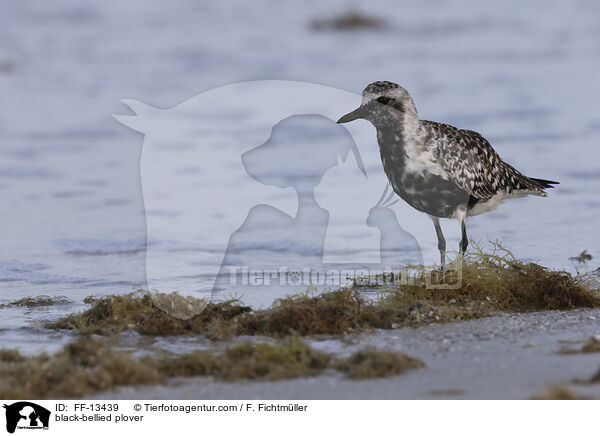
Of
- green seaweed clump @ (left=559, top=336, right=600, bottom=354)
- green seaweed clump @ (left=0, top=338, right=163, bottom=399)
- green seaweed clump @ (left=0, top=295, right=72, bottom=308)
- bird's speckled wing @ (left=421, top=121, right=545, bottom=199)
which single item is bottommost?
green seaweed clump @ (left=0, top=338, right=163, bottom=399)

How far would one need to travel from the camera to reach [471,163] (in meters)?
9.09

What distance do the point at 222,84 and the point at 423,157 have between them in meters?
14.5

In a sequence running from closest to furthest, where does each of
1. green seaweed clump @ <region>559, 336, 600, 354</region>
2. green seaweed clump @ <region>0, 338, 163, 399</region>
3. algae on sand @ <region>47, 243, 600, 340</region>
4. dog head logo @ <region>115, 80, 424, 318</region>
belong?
green seaweed clump @ <region>0, 338, 163, 399</region> < green seaweed clump @ <region>559, 336, 600, 354</region> < algae on sand @ <region>47, 243, 600, 340</region> < dog head logo @ <region>115, 80, 424, 318</region>

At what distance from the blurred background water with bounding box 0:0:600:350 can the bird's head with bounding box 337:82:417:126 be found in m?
2.08

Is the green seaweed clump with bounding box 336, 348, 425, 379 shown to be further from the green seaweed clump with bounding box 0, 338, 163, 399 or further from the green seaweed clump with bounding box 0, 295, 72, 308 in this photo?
the green seaweed clump with bounding box 0, 295, 72, 308

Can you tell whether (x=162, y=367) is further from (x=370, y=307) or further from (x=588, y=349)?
(x=588, y=349)

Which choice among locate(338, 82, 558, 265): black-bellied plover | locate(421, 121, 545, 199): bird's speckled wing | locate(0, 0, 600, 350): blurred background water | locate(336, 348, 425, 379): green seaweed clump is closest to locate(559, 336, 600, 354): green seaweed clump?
locate(336, 348, 425, 379): green seaweed clump

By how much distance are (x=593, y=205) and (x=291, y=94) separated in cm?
1034

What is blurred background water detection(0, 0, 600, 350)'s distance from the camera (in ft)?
36.0
